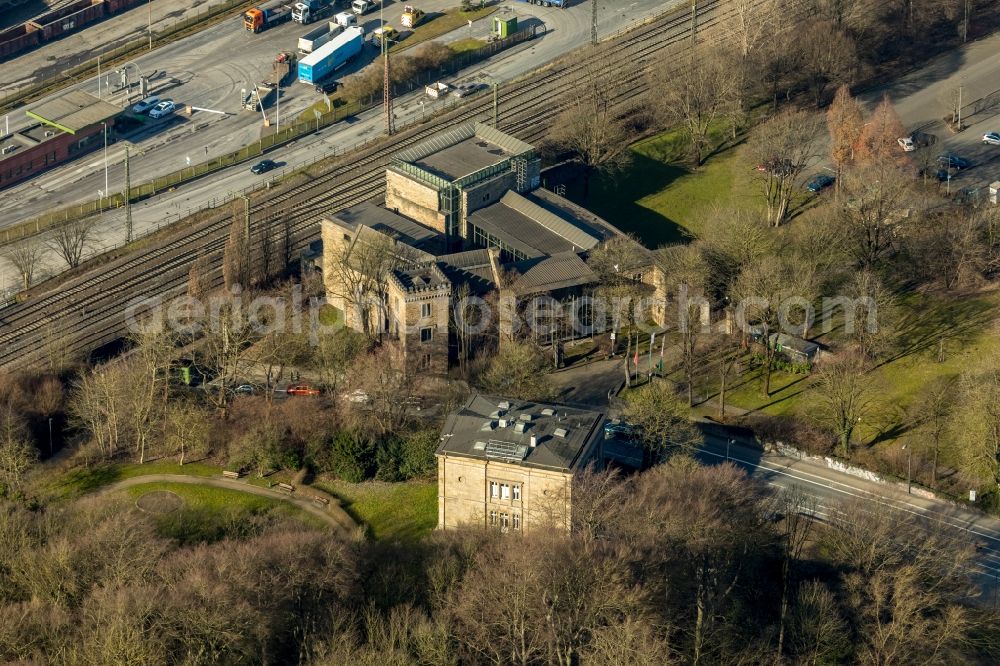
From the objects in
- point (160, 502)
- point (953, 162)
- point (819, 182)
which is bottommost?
point (160, 502)

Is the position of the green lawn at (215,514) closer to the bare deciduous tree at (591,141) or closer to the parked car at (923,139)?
the bare deciduous tree at (591,141)

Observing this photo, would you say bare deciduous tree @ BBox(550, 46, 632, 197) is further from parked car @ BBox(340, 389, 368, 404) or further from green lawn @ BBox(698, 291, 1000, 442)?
parked car @ BBox(340, 389, 368, 404)

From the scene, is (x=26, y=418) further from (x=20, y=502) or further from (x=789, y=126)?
(x=789, y=126)

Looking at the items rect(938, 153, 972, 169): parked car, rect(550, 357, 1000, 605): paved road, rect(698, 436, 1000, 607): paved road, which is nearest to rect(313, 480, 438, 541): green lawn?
rect(550, 357, 1000, 605): paved road

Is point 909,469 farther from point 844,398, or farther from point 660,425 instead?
point 660,425

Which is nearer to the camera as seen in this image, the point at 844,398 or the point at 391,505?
the point at 391,505

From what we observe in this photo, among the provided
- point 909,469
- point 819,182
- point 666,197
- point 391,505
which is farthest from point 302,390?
point 819,182
